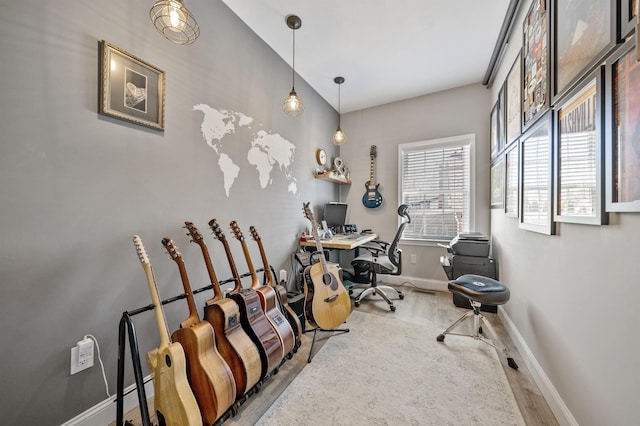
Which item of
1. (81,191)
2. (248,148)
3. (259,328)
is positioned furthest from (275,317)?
(248,148)

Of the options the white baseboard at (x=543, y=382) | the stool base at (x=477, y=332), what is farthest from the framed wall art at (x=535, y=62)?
the white baseboard at (x=543, y=382)

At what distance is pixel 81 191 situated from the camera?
1.13 m

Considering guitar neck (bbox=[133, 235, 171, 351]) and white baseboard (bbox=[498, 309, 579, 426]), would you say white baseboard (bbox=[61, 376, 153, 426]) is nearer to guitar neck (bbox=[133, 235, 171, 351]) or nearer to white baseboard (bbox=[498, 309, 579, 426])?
guitar neck (bbox=[133, 235, 171, 351])

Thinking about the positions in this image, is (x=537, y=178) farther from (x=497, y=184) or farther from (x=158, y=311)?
(x=158, y=311)

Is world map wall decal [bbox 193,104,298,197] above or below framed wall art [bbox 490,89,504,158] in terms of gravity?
below

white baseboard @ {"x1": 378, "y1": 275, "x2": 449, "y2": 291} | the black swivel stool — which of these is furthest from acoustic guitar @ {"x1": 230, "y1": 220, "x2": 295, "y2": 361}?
white baseboard @ {"x1": 378, "y1": 275, "x2": 449, "y2": 291}

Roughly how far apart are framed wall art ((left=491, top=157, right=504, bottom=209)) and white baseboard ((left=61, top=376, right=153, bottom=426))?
10.9ft

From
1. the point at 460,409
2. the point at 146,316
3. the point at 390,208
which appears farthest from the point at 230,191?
the point at 390,208

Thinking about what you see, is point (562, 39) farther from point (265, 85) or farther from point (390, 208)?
point (390, 208)

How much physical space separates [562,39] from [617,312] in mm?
1384

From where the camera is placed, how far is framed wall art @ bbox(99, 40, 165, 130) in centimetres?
120

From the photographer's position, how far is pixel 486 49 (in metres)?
2.41

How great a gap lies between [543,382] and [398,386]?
2.80 feet

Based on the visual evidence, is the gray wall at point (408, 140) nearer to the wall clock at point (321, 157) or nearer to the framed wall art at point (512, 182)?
the wall clock at point (321, 157)
